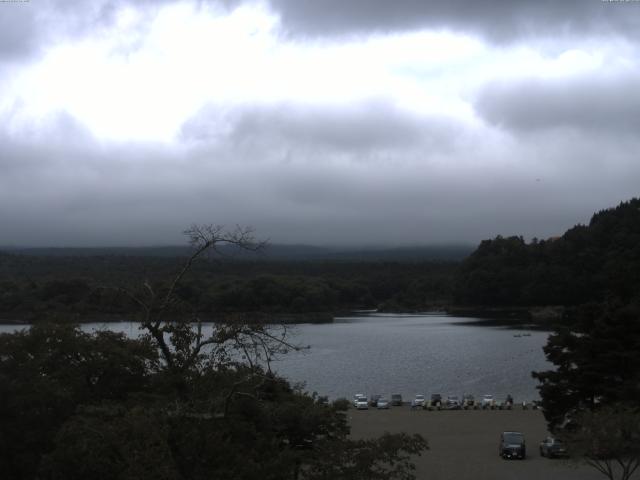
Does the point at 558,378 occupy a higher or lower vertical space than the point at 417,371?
higher

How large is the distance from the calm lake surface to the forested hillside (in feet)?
62.1

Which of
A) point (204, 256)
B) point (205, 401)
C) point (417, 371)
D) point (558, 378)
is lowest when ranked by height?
point (417, 371)

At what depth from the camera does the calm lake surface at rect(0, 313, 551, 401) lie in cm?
5175

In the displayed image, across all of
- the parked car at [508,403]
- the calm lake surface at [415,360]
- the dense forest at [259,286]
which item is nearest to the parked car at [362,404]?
the calm lake surface at [415,360]

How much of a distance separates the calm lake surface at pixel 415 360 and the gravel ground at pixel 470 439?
6.33 metres

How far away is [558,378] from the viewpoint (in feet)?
83.7

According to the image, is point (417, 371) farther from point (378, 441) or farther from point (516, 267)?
point (516, 267)

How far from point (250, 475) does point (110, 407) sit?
130 inches

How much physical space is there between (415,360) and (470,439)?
114 ft

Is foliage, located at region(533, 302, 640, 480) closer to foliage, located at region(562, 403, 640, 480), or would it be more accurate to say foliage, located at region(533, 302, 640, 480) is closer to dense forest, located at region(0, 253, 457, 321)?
foliage, located at region(562, 403, 640, 480)

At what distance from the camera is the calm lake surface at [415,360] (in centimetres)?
5175

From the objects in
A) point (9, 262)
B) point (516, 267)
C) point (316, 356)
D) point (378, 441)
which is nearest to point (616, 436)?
point (378, 441)

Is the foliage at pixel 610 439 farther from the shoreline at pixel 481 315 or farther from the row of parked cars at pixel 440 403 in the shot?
the shoreline at pixel 481 315

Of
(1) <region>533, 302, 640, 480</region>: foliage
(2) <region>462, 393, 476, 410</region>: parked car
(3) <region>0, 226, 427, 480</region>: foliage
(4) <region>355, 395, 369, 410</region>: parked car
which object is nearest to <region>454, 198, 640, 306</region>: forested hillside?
(2) <region>462, 393, 476, 410</region>: parked car
